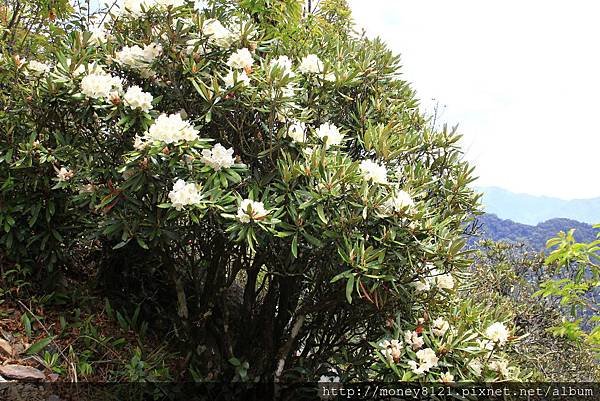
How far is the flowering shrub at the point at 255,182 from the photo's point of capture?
2.50 m

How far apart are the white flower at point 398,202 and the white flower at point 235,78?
34.6 inches

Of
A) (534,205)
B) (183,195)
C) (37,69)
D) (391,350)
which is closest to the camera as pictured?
(183,195)

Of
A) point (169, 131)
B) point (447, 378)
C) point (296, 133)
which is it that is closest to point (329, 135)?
point (296, 133)

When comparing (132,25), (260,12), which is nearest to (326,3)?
(260,12)

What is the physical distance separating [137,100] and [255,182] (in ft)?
2.21

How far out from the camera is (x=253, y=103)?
8.90 ft

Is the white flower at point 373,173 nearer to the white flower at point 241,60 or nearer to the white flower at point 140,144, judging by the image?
the white flower at point 241,60

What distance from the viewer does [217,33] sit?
2852 mm

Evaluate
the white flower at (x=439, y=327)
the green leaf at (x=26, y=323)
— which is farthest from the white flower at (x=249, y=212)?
the green leaf at (x=26, y=323)

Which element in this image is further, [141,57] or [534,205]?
[534,205]

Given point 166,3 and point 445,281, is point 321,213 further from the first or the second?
point 166,3

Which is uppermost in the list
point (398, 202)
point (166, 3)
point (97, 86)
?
point (166, 3)

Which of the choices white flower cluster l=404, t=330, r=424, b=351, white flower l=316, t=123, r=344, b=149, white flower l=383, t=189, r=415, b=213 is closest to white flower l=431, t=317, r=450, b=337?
white flower cluster l=404, t=330, r=424, b=351

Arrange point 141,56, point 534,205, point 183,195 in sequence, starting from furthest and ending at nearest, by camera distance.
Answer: point 534,205 → point 141,56 → point 183,195
